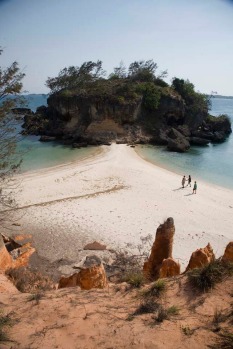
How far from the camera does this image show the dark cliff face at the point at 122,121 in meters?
46.4

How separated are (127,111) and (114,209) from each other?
2942 centimetres

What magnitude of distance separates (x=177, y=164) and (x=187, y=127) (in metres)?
18.2

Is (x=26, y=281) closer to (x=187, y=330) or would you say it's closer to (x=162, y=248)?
(x=162, y=248)

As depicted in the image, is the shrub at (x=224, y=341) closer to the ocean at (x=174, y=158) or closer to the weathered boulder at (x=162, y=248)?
the weathered boulder at (x=162, y=248)

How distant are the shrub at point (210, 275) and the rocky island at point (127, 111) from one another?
123 ft

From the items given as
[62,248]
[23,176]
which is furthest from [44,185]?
[62,248]

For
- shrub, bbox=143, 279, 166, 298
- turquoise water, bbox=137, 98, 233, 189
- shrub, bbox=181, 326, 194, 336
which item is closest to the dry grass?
shrub, bbox=143, 279, 166, 298

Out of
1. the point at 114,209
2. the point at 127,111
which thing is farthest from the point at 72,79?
the point at 114,209

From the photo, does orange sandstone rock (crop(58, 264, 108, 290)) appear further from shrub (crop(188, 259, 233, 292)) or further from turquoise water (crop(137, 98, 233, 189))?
turquoise water (crop(137, 98, 233, 189))

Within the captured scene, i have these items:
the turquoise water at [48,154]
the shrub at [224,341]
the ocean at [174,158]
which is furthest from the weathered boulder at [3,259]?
the turquoise water at [48,154]

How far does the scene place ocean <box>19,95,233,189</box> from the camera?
3350 cm

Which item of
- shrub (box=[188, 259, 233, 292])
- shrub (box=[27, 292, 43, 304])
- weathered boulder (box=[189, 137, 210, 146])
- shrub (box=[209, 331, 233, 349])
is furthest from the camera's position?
weathered boulder (box=[189, 137, 210, 146])

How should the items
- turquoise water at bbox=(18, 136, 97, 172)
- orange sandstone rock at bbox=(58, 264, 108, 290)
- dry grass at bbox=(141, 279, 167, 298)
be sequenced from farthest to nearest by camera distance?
turquoise water at bbox=(18, 136, 97, 172) → orange sandstone rock at bbox=(58, 264, 108, 290) → dry grass at bbox=(141, 279, 167, 298)

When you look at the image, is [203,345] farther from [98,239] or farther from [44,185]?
[44,185]
